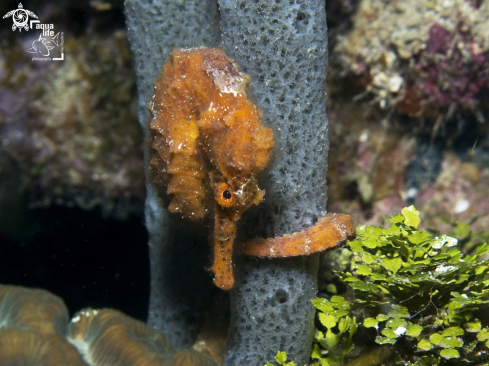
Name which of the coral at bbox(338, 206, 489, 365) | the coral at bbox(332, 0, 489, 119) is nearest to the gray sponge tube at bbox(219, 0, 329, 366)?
the coral at bbox(338, 206, 489, 365)

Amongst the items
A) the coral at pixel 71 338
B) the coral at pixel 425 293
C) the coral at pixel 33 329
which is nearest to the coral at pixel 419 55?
the coral at pixel 425 293

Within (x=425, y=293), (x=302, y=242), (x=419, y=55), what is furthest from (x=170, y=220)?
(x=419, y=55)

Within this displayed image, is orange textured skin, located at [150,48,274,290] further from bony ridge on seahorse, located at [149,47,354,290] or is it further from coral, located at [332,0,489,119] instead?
coral, located at [332,0,489,119]

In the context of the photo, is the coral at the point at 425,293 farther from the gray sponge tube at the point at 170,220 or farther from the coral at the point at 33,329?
the coral at the point at 33,329

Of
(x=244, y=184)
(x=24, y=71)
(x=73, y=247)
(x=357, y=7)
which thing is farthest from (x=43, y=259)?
(x=357, y=7)

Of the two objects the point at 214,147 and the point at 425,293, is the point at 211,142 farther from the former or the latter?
the point at 425,293

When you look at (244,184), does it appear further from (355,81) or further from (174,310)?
(355,81)
